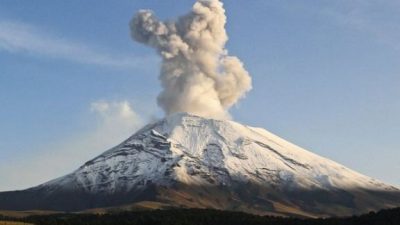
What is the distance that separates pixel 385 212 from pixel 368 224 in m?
8.88

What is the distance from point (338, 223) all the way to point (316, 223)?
6.60 metres

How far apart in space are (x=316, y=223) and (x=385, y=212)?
1996 centimetres

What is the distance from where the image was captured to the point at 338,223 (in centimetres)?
19662

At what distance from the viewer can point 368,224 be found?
18888 centimetres

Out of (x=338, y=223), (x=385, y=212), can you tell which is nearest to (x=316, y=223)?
(x=338, y=223)

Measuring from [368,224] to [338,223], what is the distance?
10.3 meters

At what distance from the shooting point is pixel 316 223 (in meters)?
200

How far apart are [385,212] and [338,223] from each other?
44.8 feet

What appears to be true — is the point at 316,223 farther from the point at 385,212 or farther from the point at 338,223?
the point at 385,212
